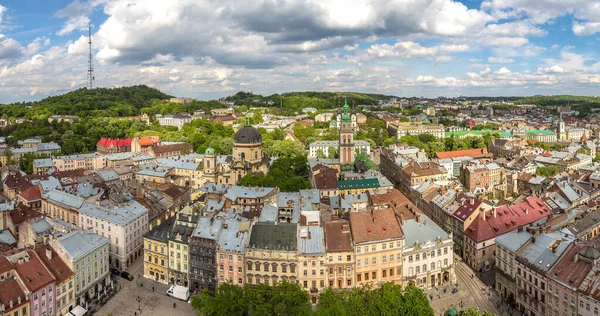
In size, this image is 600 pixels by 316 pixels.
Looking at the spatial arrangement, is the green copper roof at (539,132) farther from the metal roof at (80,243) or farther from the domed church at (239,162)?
the metal roof at (80,243)

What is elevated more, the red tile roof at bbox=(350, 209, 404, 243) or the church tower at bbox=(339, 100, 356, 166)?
the church tower at bbox=(339, 100, 356, 166)

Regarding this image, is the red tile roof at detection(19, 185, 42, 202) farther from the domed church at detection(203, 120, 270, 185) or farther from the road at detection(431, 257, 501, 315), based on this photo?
the road at detection(431, 257, 501, 315)

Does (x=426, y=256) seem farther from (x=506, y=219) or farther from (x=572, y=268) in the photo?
(x=506, y=219)

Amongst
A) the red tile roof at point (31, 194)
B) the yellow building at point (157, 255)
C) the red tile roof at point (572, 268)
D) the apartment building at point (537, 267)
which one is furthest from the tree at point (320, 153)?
the red tile roof at point (572, 268)

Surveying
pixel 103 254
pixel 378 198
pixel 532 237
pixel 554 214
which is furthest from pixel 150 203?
pixel 554 214

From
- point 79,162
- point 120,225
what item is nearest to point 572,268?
point 120,225

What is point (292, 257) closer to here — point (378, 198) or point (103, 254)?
point (103, 254)

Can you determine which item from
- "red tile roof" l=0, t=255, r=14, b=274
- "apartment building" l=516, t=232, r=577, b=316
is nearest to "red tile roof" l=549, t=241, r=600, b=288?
"apartment building" l=516, t=232, r=577, b=316
